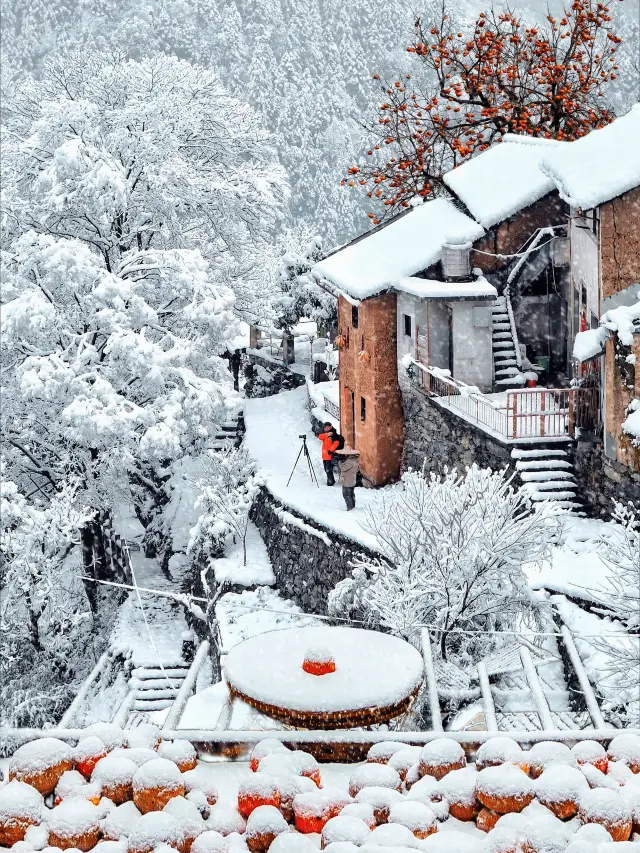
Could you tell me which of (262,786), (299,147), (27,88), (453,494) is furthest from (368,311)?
(299,147)

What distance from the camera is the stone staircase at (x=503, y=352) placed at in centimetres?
2586

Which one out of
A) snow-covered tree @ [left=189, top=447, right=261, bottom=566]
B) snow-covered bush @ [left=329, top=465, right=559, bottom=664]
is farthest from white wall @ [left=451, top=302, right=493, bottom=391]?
snow-covered bush @ [left=329, top=465, right=559, bottom=664]

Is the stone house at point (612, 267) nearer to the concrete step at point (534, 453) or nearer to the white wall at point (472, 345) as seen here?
the concrete step at point (534, 453)

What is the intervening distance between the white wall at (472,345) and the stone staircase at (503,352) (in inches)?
7.6

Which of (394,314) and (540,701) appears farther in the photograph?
(394,314)

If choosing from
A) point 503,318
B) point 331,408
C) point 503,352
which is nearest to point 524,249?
point 503,318

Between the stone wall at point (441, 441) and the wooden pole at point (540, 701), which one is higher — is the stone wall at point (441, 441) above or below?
below

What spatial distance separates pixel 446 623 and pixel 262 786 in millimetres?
12466

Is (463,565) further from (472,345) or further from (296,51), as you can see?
(296,51)

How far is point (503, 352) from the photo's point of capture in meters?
26.1

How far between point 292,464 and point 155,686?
8.00 meters

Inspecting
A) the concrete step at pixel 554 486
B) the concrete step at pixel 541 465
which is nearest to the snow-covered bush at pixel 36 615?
the concrete step at pixel 541 465

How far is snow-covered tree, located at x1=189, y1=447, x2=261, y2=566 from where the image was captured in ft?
89.0

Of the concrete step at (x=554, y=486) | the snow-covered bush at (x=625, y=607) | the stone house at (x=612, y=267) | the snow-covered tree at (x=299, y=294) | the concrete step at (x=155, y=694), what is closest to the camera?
the snow-covered bush at (x=625, y=607)
